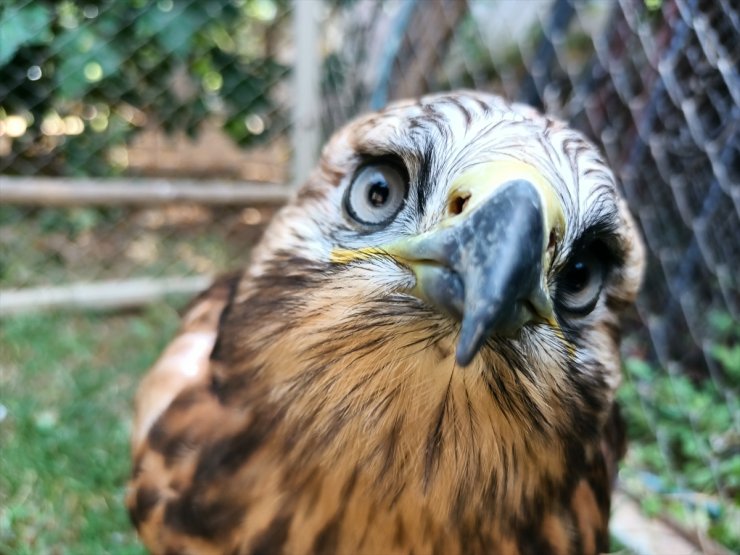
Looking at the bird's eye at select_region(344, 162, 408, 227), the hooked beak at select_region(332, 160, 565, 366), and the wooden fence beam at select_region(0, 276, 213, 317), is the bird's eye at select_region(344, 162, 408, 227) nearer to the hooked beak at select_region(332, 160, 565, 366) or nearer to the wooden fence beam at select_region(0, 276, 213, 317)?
the hooked beak at select_region(332, 160, 565, 366)

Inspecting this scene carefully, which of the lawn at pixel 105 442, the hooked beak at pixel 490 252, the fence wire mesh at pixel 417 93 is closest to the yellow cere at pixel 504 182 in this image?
the hooked beak at pixel 490 252

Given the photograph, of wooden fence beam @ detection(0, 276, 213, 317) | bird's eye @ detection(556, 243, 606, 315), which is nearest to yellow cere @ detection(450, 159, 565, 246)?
bird's eye @ detection(556, 243, 606, 315)

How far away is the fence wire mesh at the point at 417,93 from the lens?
205cm

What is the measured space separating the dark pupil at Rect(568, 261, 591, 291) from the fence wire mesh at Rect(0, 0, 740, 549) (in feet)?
4.06

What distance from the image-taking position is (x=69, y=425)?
2.27 meters

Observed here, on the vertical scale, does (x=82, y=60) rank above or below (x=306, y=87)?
below

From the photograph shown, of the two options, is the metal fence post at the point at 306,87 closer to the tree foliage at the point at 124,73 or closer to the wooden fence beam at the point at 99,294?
the tree foliage at the point at 124,73

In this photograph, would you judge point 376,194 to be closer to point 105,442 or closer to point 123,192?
point 105,442

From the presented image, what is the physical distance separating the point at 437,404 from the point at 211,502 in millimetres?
487

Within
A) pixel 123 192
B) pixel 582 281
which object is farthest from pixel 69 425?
pixel 582 281

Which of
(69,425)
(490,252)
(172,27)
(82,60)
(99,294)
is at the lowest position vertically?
(69,425)

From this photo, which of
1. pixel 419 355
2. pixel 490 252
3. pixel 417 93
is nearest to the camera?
pixel 490 252

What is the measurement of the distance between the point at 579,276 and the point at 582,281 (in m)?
0.01

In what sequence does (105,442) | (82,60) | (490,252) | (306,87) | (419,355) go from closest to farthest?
(490,252) < (419,355) < (105,442) < (82,60) < (306,87)
